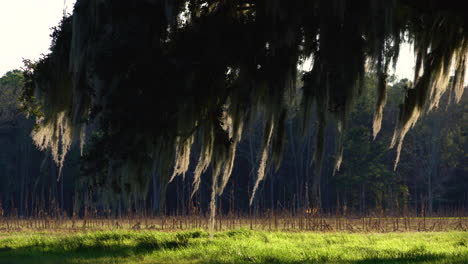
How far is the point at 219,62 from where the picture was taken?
821cm

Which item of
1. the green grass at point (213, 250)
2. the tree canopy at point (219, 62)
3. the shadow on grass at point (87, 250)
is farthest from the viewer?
the shadow on grass at point (87, 250)

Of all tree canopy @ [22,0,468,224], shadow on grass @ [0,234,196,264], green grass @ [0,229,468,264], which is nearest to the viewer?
tree canopy @ [22,0,468,224]

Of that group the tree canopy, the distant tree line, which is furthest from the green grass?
the distant tree line

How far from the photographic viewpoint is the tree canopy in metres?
7.93

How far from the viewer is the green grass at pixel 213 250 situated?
32.5ft

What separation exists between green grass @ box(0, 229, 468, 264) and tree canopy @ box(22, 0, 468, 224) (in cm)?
179

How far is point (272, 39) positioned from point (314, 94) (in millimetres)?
853

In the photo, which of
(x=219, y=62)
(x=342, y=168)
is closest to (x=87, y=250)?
(x=219, y=62)

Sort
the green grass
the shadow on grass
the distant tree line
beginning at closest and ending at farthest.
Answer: the green grass → the shadow on grass → the distant tree line

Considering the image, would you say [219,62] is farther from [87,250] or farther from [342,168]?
[342,168]

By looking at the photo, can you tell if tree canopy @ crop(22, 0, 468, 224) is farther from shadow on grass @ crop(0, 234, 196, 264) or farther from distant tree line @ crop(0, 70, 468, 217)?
distant tree line @ crop(0, 70, 468, 217)

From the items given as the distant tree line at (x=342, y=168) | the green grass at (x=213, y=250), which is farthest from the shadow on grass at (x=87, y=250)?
the distant tree line at (x=342, y=168)

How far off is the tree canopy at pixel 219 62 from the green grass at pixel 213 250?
1792mm

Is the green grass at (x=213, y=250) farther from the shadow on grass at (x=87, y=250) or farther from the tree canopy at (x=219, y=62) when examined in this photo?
the tree canopy at (x=219, y=62)
